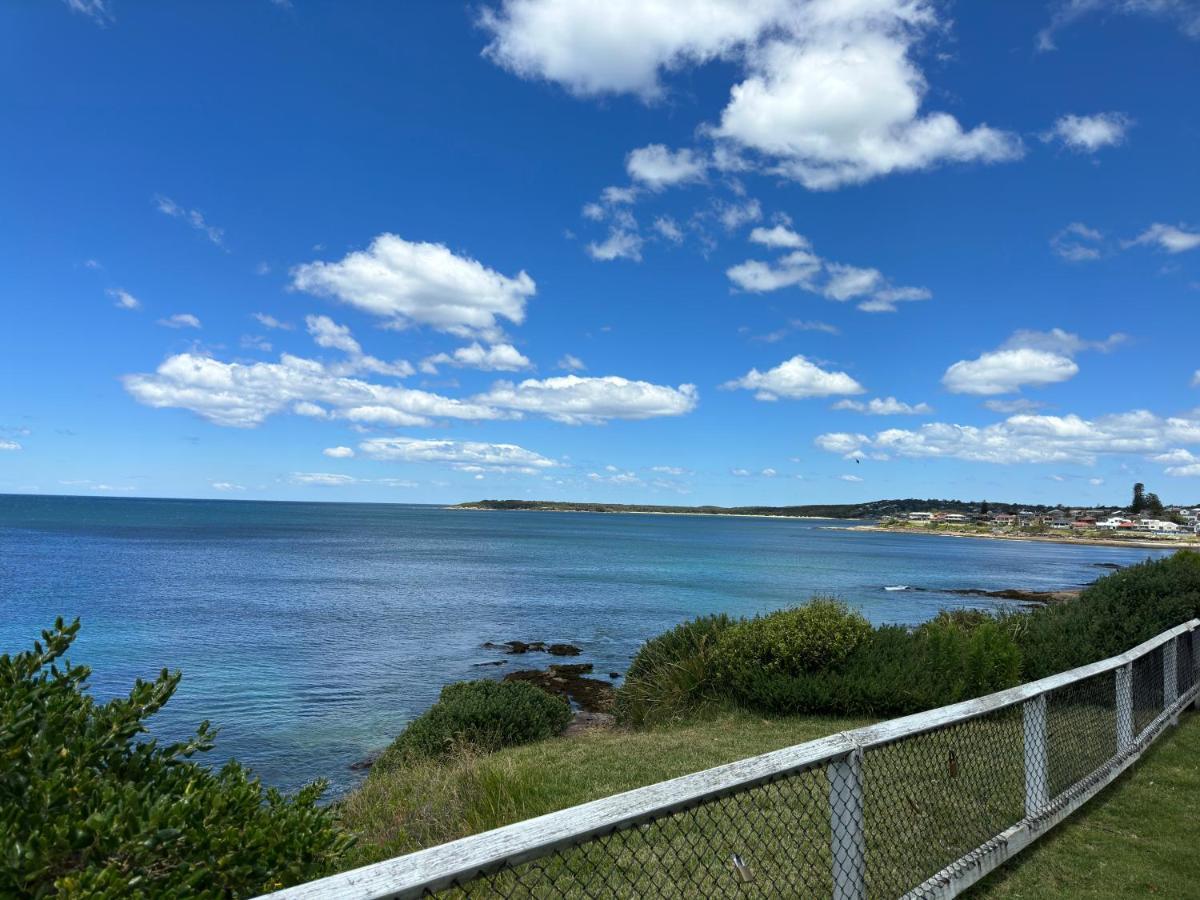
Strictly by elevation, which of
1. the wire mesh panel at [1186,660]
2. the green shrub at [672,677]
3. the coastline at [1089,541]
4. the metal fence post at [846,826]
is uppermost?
the metal fence post at [846,826]

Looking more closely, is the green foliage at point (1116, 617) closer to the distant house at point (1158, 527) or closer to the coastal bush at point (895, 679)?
the coastal bush at point (895, 679)

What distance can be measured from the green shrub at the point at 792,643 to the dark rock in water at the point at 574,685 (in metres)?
7.27

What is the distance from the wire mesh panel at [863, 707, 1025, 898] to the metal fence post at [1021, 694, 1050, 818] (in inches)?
12.9

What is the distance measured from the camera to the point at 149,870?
2707mm

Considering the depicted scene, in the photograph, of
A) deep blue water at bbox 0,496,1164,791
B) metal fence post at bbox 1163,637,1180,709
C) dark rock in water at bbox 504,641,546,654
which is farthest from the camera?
dark rock in water at bbox 504,641,546,654

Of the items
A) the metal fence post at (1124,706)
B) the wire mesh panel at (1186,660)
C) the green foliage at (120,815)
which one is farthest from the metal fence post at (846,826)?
the wire mesh panel at (1186,660)

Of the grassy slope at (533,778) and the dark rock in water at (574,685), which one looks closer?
the grassy slope at (533,778)

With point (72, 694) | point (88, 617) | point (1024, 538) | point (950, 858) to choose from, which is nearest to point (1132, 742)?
point (950, 858)

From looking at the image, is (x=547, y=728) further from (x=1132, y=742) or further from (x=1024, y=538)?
(x=1024, y=538)

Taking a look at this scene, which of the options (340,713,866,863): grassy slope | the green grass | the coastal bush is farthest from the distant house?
the green grass

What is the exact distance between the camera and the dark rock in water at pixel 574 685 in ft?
68.7

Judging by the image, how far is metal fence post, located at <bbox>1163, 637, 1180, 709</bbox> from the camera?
912cm

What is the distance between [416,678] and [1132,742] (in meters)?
20.3

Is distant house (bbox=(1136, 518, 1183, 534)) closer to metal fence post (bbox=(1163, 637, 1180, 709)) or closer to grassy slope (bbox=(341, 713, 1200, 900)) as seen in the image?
metal fence post (bbox=(1163, 637, 1180, 709))
